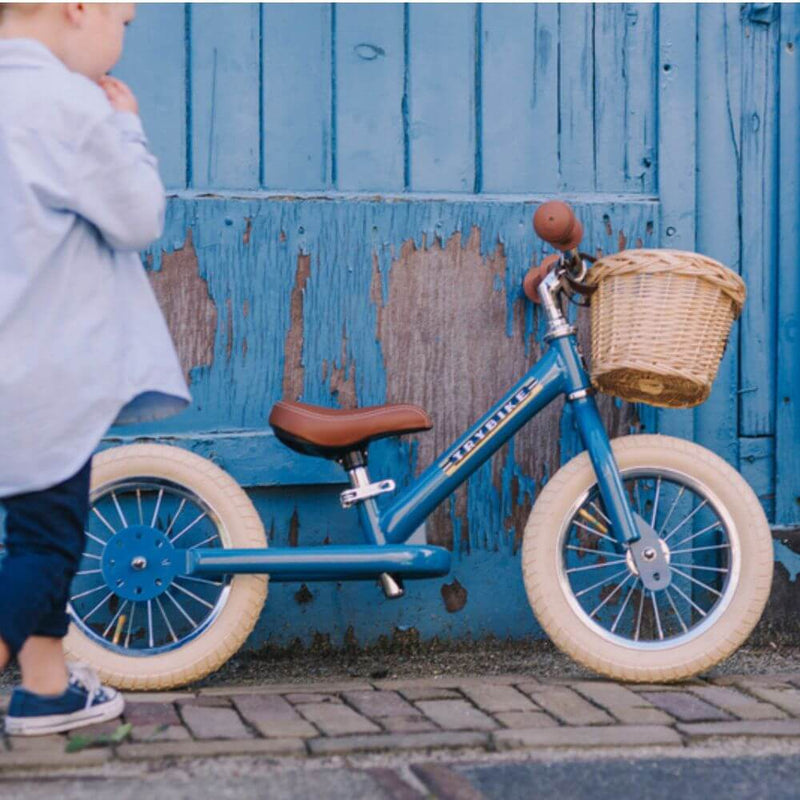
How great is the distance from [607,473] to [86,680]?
1368mm

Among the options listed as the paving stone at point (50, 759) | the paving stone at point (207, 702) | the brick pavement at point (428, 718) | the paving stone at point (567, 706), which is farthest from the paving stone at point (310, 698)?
the paving stone at point (50, 759)

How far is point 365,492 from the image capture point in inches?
125

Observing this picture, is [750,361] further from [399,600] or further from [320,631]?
[320,631]

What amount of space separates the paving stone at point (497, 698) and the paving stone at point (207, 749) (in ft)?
1.70

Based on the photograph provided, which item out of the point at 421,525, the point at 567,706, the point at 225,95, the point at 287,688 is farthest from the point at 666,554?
the point at 225,95

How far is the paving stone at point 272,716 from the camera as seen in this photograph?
2594mm

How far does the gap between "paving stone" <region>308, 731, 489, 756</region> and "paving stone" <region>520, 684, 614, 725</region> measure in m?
0.27

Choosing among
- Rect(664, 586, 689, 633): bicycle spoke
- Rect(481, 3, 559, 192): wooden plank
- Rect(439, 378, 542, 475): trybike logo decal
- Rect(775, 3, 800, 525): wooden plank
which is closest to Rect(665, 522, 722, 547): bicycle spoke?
Rect(664, 586, 689, 633): bicycle spoke

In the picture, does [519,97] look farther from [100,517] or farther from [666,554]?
[100,517]

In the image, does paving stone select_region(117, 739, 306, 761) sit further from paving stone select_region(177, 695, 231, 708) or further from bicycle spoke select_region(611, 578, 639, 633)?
bicycle spoke select_region(611, 578, 639, 633)

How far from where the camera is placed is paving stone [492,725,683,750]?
8.25ft

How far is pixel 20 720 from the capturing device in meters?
2.54

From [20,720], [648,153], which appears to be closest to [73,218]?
[20,720]

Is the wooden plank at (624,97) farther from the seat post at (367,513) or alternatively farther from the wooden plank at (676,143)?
the seat post at (367,513)
